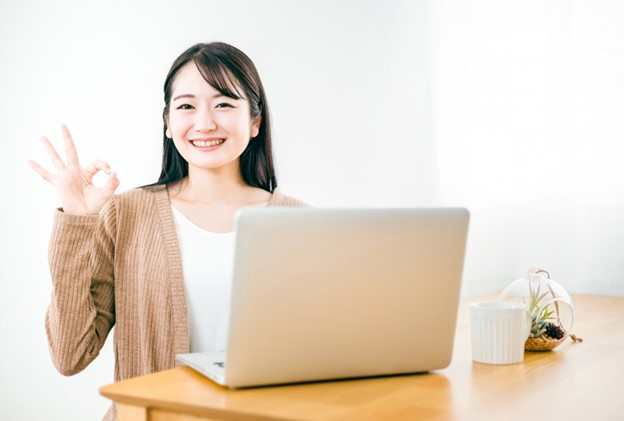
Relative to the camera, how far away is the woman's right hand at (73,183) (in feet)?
5.53

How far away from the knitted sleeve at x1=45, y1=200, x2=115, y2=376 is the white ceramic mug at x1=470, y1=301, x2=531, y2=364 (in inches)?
34.4

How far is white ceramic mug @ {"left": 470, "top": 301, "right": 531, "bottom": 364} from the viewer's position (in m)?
1.34

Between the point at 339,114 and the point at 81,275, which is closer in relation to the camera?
the point at 81,275

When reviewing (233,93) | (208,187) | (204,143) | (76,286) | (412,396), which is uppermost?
(233,93)

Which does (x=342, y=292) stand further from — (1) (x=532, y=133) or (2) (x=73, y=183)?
(1) (x=532, y=133)

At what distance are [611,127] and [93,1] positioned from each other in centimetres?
193

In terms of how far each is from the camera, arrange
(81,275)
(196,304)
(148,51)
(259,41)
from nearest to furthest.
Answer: (81,275) → (196,304) → (148,51) → (259,41)

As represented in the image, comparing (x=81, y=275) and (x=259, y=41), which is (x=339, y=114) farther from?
(x=81, y=275)

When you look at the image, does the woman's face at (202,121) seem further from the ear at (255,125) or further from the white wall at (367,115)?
the white wall at (367,115)

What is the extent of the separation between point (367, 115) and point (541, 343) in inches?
83.8

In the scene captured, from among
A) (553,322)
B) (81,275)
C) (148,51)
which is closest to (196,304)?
(81,275)

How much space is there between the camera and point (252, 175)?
6.97 ft

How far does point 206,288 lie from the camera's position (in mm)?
1902

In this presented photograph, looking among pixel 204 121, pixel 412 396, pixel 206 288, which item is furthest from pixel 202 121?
pixel 412 396
